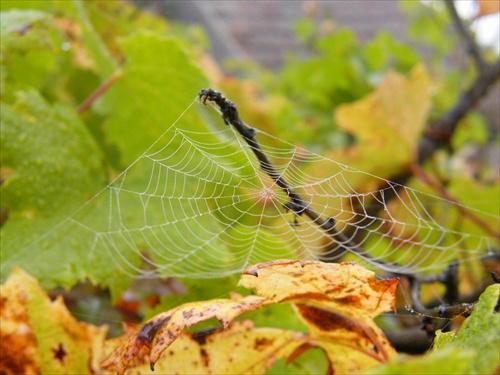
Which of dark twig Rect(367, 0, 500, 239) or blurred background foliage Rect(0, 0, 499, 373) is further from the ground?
blurred background foliage Rect(0, 0, 499, 373)

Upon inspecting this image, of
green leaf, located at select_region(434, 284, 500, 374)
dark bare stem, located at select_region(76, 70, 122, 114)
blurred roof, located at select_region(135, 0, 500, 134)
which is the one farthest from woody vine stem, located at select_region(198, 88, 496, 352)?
blurred roof, located at select_region(135, 0, 500, 134)

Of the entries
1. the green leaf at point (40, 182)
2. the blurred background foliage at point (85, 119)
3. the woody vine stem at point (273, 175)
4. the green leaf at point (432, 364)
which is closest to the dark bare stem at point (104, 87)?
the blurred background foliage at point (85, 119)

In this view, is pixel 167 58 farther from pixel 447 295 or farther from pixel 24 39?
pixel 447 295

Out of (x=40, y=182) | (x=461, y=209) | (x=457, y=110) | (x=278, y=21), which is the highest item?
(x=278, y=21)

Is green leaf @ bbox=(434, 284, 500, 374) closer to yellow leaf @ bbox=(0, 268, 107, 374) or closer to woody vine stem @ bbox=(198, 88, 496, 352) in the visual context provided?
woody vine stem @ bbox=(198, 88, 496, 352)

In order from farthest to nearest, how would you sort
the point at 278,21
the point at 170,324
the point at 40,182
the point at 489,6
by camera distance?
the point at 278,21 < the point at 489,6 < the point at 40,182 < the point at 170,324

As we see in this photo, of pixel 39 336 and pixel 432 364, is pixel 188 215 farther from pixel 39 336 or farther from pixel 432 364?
pixel 432 364

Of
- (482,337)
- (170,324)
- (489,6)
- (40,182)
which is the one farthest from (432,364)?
(489,6)
